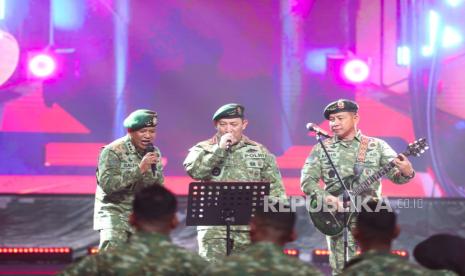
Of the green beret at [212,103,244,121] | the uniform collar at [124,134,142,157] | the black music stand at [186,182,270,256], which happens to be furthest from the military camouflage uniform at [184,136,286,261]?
the uniform collar at [124,134,142,157]

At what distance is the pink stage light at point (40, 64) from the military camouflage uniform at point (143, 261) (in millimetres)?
5881

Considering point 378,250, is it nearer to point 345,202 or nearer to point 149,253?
point 149,253

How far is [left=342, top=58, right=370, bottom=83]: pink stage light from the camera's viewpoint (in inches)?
397

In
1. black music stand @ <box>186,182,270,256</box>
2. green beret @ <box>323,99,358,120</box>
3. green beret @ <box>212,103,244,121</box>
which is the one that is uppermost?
green beret @ <box>323,99,358,120</box>

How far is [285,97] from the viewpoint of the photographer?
10102mm

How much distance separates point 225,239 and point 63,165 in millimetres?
3409

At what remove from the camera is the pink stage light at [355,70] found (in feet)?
33.1

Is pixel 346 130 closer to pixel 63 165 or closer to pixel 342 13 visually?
pixel 342 13

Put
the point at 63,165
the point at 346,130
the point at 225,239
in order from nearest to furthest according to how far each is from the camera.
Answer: the point at 225,239 → the point at 346,130 → the point at 63,165

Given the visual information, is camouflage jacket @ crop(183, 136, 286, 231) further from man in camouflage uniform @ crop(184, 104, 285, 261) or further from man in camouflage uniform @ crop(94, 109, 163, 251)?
man in camouflage uniform @ crop(94, 109, 163, 251)

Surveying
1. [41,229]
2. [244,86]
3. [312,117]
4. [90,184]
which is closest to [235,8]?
[244,86]

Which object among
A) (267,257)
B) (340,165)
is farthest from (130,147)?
(267,257)

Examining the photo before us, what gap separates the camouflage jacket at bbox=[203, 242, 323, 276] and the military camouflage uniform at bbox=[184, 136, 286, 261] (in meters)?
2.86

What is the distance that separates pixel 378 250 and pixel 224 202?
258cm
